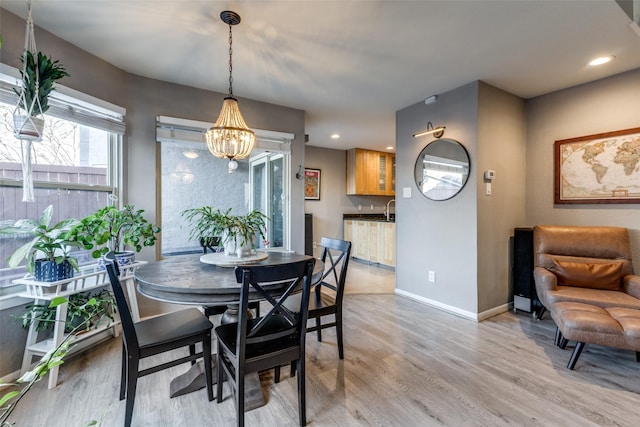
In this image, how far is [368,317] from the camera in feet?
10.5

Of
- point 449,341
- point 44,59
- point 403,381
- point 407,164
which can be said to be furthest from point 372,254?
point 44,59

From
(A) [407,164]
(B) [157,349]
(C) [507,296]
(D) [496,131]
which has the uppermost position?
(D) [496,131]

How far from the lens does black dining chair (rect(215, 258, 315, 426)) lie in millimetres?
1529

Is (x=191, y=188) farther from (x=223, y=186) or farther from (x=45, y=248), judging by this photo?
(x=45, y=248)

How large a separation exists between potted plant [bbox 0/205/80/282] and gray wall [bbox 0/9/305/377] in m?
0.41

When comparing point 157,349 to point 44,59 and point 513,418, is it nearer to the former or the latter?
point 44,59

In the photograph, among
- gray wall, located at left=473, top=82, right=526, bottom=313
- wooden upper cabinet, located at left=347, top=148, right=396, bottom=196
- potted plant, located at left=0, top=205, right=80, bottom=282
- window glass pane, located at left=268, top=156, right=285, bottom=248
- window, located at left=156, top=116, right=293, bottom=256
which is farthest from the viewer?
wooden upper cabinet, located at left=347, top=148, right=396, bottom=196

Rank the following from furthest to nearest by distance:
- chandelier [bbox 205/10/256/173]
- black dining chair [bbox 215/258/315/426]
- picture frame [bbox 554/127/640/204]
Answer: picture frame [bbox 554/127/640/204], chandelier [bbox 205/10/256/173], black dining chair [bbox 215/258/315/426]

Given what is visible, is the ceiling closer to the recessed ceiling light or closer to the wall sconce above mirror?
the recessed ceiling light

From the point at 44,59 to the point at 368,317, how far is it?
3.31 m

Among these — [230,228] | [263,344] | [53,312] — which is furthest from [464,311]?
[53,312]

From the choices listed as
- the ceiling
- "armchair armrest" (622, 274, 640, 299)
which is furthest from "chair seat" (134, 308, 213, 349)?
"armchair armrest" (622, 274, 640, 299)

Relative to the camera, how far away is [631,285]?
2.55m

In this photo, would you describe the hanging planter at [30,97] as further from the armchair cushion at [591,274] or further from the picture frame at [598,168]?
the picture frame at [598,168]
